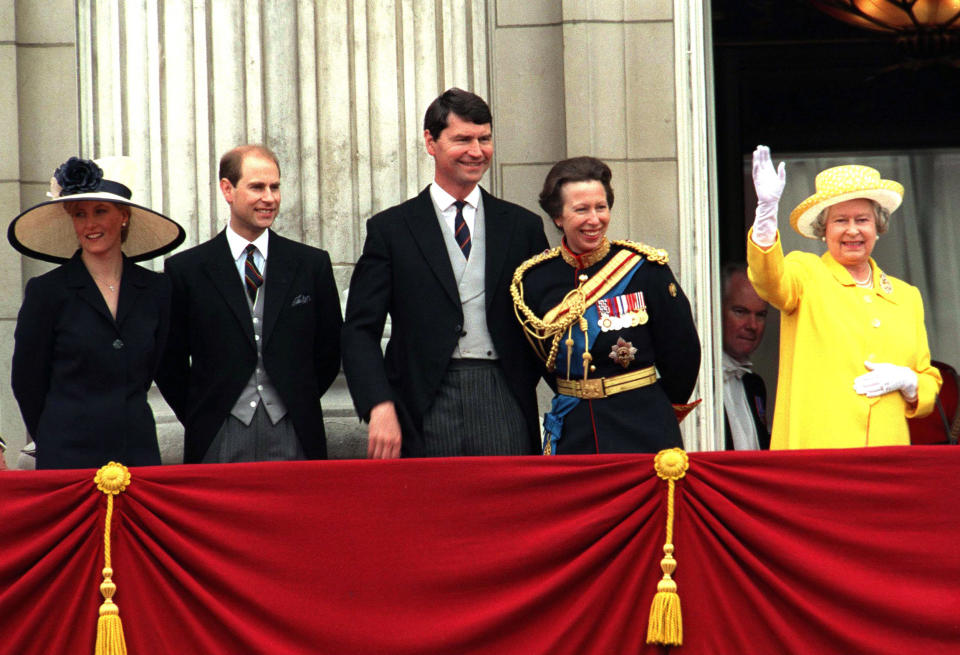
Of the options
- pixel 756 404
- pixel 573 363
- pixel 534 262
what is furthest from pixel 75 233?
pixel 756 404

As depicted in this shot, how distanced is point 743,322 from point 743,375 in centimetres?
26

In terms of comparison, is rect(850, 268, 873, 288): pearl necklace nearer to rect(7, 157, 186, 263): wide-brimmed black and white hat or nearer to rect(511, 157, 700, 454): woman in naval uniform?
rect(511, 157, 700, 454): woman in naval uniform

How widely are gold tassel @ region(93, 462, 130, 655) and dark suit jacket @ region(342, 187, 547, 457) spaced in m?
0.89

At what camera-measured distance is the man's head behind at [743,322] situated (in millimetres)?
7824

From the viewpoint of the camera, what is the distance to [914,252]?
1129cm

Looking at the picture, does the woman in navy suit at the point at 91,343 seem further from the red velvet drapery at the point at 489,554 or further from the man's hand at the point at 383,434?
the man's hand at the point at 383,434

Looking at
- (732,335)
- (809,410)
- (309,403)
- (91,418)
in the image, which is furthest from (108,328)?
(732,335)

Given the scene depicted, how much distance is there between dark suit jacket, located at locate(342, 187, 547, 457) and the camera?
219 inches

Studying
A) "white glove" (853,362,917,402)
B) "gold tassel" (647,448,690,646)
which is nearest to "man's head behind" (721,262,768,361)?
"white glove" (853,362,917,402)

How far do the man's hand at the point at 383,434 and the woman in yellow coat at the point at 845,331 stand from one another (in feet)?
4.42

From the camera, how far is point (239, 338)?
5785mm

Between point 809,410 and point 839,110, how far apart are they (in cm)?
622

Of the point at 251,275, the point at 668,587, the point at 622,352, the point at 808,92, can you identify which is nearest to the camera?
the point at 668,587

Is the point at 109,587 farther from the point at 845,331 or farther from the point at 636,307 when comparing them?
the point at 845,331
